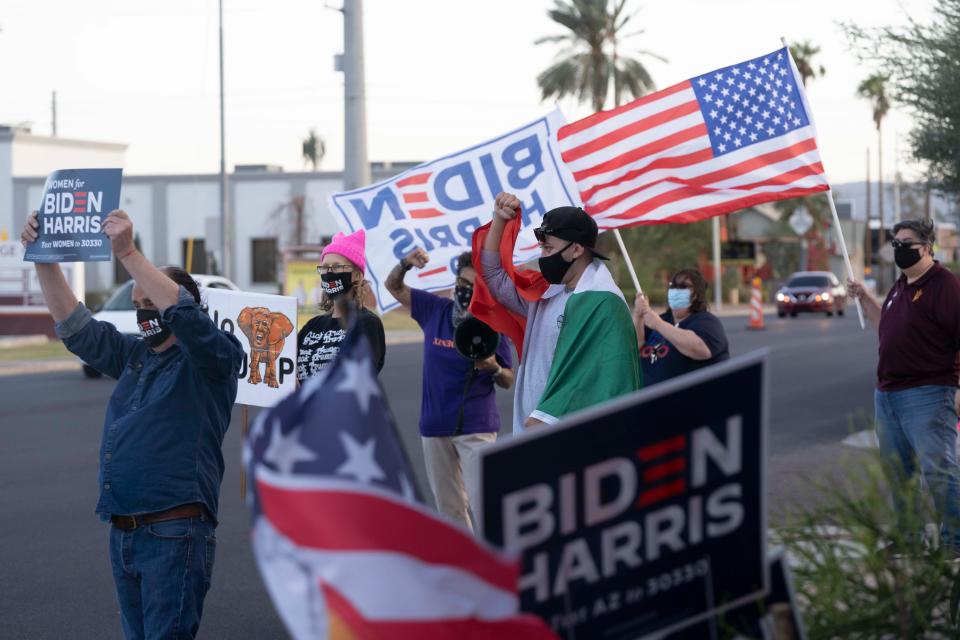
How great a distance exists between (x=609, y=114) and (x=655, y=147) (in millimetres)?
369

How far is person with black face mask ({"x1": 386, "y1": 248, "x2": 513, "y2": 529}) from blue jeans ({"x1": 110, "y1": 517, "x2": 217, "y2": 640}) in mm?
2337

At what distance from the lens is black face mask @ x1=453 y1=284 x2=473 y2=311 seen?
7.04m

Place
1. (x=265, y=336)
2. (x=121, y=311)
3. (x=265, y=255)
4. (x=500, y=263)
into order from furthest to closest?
(x=265, y=255) → (x=121, y=311) → (x=265, y=336) → (x=500, y=263)

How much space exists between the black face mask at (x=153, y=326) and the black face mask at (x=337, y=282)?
62.0 inches

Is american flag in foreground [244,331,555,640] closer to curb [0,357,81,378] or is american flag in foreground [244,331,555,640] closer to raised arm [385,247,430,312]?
raised arm [385,247,430,312]

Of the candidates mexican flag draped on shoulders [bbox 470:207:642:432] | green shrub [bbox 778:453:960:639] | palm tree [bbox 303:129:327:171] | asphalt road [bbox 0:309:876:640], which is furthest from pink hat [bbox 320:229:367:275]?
palm tree [bbox 303:129:327:171]

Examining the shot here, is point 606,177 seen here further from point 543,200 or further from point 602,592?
point 602,592

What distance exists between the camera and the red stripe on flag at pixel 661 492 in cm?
273

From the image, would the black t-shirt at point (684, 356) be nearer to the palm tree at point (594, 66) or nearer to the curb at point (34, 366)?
the curb at point (34, 366)

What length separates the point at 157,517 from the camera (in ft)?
15.2

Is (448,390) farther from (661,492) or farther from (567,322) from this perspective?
(661,492)

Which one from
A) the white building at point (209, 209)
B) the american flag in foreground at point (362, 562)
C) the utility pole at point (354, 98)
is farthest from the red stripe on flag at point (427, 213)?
the white building at point (209, 209)

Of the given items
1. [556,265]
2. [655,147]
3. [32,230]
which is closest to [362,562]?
[556,265]

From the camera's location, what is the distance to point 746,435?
2.82m
